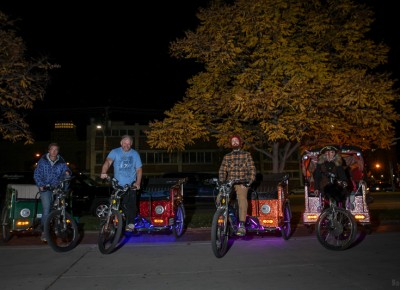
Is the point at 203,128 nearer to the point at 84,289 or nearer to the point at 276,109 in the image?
the point at 276,109

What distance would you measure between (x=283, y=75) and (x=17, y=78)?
6.76 m

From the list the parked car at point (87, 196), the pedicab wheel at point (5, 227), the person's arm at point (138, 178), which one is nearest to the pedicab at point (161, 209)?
the person's arm at point (138, 178)

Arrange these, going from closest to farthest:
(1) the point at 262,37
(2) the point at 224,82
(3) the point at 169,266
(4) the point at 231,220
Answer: (3) the point at 169,266 → (4) the point at 231,220 → (1) the point at 262,37 → (2) the point at 224,82

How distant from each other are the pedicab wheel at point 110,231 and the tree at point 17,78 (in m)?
4.87

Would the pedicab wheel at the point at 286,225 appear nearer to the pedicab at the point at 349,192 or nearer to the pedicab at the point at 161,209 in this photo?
the pedicab at the point at 349,192

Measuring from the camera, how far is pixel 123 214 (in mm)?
7133

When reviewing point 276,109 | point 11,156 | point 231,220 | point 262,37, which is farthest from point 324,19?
point 11,156

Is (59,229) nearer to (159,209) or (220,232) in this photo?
(159,209)

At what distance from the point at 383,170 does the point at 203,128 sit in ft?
225

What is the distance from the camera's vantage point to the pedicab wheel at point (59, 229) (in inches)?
266

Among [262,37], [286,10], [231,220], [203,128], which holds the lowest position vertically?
[231,220]

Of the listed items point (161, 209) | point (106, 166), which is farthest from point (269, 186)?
point (106, 166)

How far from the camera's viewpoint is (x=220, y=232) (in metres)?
6.43

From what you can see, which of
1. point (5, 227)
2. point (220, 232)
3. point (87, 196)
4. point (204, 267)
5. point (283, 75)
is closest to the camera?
point (204, 267)
